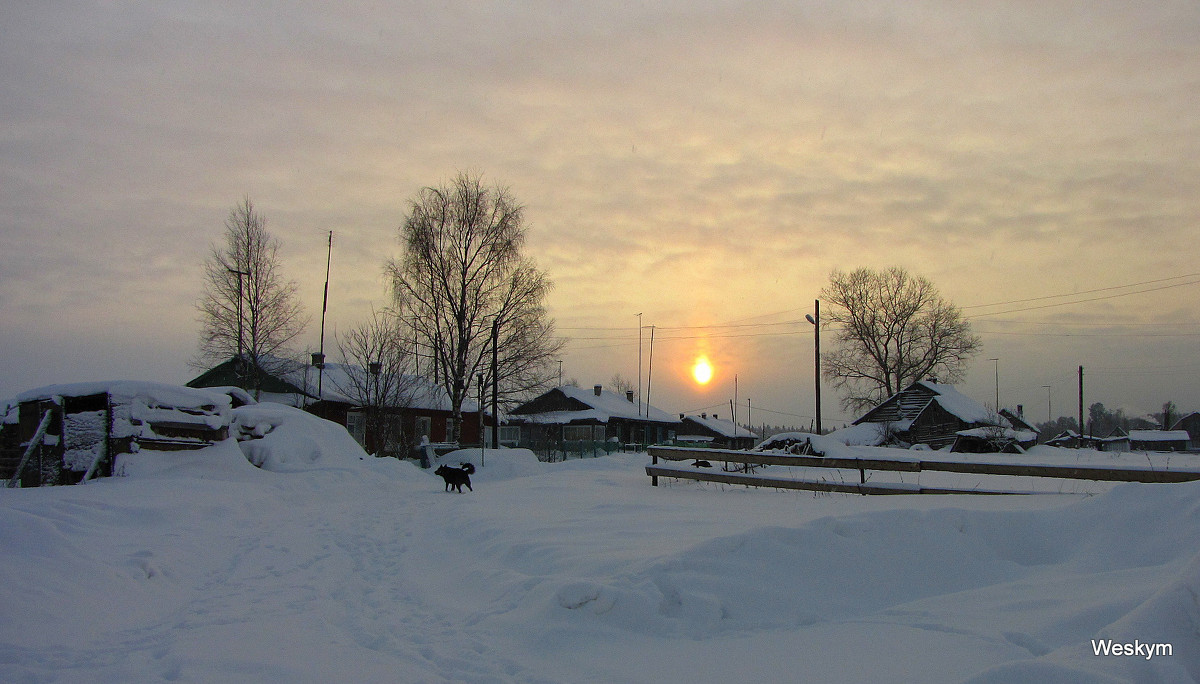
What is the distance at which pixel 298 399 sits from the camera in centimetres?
3881

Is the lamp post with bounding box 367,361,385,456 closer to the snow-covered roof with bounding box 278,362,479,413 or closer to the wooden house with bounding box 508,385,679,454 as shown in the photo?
the snow-covered roof with bounding box 278,362,479,413

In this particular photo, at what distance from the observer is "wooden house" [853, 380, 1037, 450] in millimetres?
39781

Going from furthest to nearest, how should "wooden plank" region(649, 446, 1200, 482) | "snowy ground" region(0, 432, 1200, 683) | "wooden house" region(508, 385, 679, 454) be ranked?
"wooden house" region(508, 385, 679, 454) → "wooden plank" region(649, 446, 1200, 482) → "snowy ground" region(0, 432, 1200, 683)

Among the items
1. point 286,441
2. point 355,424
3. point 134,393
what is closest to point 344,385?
point 355,424

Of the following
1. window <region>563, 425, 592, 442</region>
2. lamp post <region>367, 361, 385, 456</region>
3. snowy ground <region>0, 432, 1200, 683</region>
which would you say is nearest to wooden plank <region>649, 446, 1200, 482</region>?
snowy ground <region>0, 432, 1200, 683</region>

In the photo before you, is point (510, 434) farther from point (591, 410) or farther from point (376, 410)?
point (376, 410)

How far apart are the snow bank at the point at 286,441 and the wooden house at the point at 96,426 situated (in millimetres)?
1255

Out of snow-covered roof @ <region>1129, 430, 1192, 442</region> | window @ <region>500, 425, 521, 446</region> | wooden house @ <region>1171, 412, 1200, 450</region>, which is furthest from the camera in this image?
wooden house @ <region>1171, 412, 1200, 450</region>

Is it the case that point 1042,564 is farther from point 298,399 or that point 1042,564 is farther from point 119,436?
point 298,399

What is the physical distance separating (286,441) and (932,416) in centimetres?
3580

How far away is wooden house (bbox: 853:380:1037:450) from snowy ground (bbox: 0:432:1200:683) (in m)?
33.4

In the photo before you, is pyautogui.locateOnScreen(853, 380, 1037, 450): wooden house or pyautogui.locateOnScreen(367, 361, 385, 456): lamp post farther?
pyautogui.locateOnScreen(853, 380, 1037, 450): wooden house

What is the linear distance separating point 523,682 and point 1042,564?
4899 millimetres

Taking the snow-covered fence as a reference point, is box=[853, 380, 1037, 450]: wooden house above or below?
above
